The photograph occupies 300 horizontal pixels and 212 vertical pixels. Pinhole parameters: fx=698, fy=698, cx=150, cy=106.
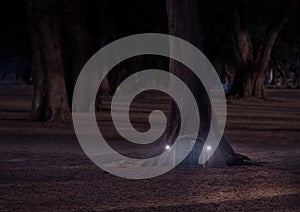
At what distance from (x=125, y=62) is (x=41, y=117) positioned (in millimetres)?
30415

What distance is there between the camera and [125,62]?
54.1 m

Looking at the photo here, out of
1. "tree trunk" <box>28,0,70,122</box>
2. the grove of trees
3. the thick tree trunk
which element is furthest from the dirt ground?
the thick tree trunk

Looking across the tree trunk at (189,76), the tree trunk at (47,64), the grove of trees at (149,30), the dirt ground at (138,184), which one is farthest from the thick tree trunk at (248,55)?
the tree trunk at (189,76)

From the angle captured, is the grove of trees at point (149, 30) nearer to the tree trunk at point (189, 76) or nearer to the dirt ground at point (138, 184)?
the tree trunk at point (189, 76)

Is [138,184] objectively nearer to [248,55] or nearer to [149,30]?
[248,55]

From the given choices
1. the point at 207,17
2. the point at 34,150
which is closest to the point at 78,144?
the point at 34,150

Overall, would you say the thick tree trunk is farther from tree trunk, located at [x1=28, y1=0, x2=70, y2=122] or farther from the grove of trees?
tree trunk, located at [x1=28, y1=0, x2=70, y2=122]

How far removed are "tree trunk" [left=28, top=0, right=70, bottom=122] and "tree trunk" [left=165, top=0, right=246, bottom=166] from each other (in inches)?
430

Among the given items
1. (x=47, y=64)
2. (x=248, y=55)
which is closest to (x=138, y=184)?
(x=47, y=64)

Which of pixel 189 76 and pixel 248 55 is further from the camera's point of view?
pixel 248 55

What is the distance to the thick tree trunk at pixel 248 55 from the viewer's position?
42688 millimetres

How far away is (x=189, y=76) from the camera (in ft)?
42.3

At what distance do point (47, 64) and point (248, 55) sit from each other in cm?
2233

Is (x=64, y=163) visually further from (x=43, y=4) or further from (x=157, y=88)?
(x=157, y=88)
